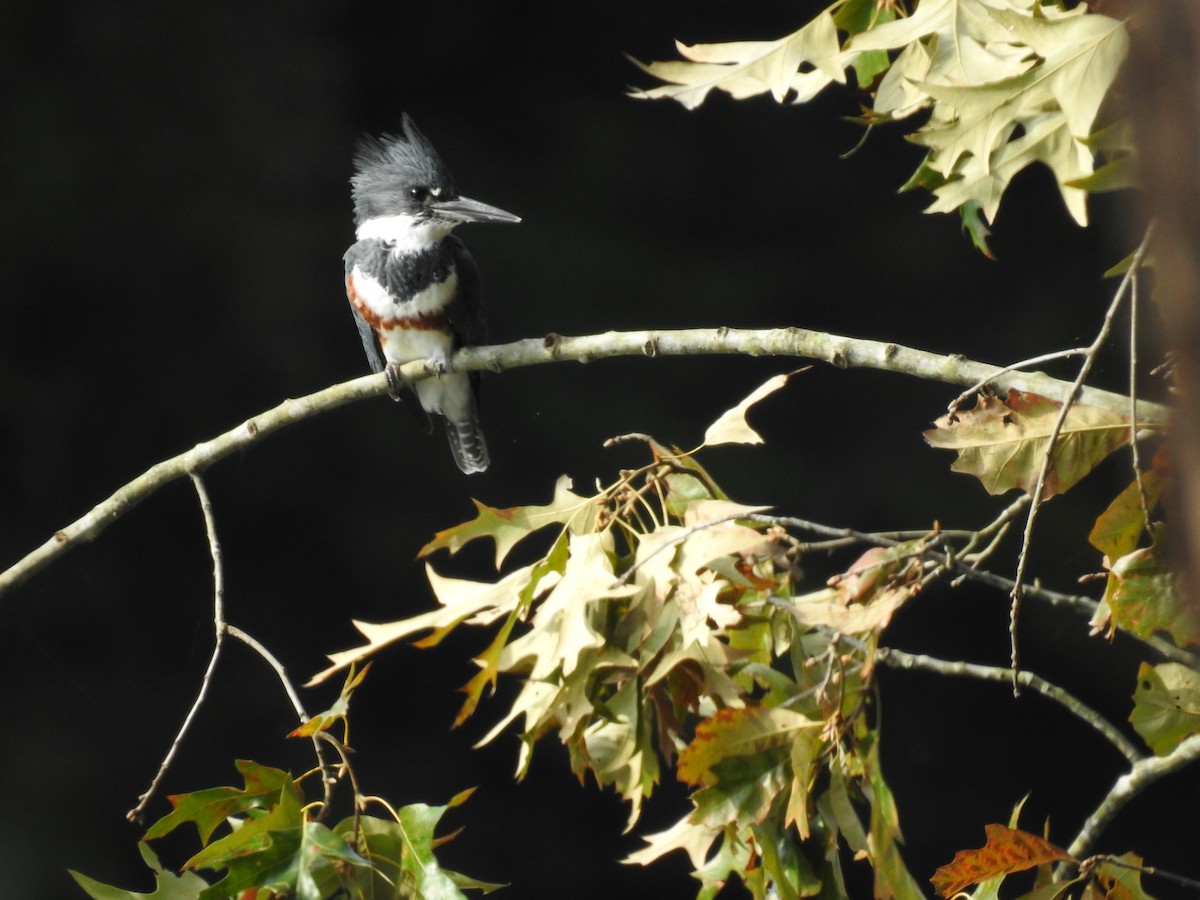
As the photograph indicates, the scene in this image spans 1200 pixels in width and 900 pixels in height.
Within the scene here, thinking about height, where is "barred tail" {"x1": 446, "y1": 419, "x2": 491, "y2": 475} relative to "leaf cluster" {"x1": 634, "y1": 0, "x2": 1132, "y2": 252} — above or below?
below

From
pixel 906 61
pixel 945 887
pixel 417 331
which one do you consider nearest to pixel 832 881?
pixel 945 887

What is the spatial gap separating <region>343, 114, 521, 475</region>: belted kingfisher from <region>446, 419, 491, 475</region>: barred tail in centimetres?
22

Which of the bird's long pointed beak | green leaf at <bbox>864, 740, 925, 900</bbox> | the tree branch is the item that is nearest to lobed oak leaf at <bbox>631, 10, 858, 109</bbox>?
green leaf at <bbox>864, 740, 925, 900</bbox>

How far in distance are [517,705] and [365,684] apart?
1435 mm

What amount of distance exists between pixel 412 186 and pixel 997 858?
4.20 ft

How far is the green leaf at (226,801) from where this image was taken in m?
0.84

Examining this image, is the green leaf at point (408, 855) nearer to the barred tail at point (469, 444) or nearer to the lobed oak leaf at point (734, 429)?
the lobed oak leaf at point (734, 429)

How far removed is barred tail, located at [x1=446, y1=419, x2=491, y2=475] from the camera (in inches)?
81.3

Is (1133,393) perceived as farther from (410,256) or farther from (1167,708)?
(410,256)

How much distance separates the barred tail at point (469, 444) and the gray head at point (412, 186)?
375 millimetres

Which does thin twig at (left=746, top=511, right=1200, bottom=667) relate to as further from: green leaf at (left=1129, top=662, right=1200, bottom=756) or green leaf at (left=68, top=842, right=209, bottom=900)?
green leaf at (left=68, top=842, right=209, bottom=900)

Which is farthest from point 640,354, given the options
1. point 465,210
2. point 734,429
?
point 465,210

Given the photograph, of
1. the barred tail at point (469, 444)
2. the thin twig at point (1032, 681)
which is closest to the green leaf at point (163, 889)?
the thin twig at point (1032, 681)

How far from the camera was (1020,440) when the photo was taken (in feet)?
2.68
